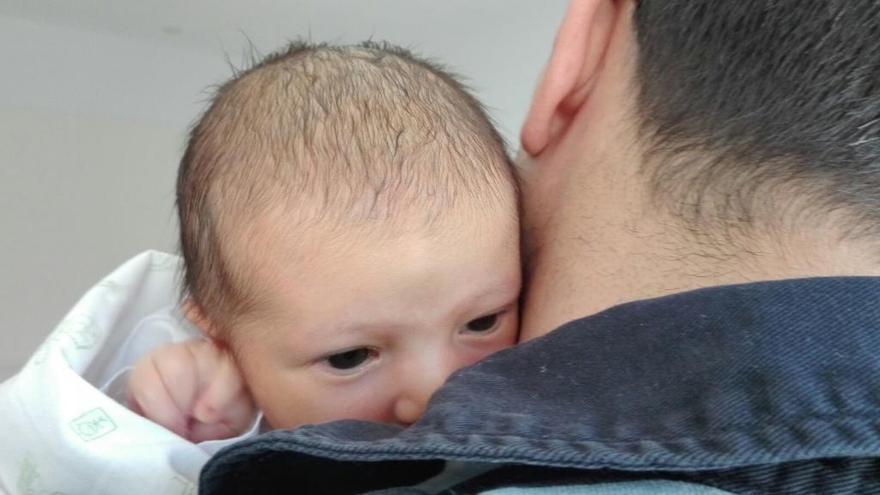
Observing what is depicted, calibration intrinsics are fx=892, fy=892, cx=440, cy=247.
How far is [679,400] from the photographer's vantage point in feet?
1.36

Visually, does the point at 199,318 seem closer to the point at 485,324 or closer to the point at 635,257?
the point at 485,324

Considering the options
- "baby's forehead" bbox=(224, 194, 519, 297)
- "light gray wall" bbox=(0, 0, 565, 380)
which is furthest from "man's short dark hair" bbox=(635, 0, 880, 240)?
"light gray wall" bbox=(0, 0, 565, 380)

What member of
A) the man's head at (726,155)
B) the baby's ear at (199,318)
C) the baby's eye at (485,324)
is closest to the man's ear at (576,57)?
the man's head at (726,155)

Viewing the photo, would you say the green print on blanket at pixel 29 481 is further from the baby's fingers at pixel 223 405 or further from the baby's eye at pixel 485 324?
the baby's eye at pixel 485 324

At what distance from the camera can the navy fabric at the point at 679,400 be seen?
389 millimetres

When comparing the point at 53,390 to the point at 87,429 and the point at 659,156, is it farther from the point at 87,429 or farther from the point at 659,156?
the point at 659,156

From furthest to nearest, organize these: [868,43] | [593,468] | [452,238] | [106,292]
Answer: [106,292]
[452,238]
[868,43]
[593,468]

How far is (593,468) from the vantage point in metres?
0.40

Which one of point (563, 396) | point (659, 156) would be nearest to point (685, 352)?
point (563, 396)

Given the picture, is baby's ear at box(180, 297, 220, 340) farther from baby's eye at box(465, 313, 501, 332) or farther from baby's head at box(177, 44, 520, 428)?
baby's eye at box(465, 313, 501, 332)

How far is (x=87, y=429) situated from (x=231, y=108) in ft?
0.94

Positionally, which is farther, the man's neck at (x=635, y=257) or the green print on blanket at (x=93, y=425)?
the green print on blanket at (x=93, y=425)

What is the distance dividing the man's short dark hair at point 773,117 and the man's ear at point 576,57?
0.10m

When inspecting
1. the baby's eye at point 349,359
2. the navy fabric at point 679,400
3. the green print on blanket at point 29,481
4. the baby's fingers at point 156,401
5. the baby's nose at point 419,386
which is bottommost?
the green print on blanket at point 29,481
